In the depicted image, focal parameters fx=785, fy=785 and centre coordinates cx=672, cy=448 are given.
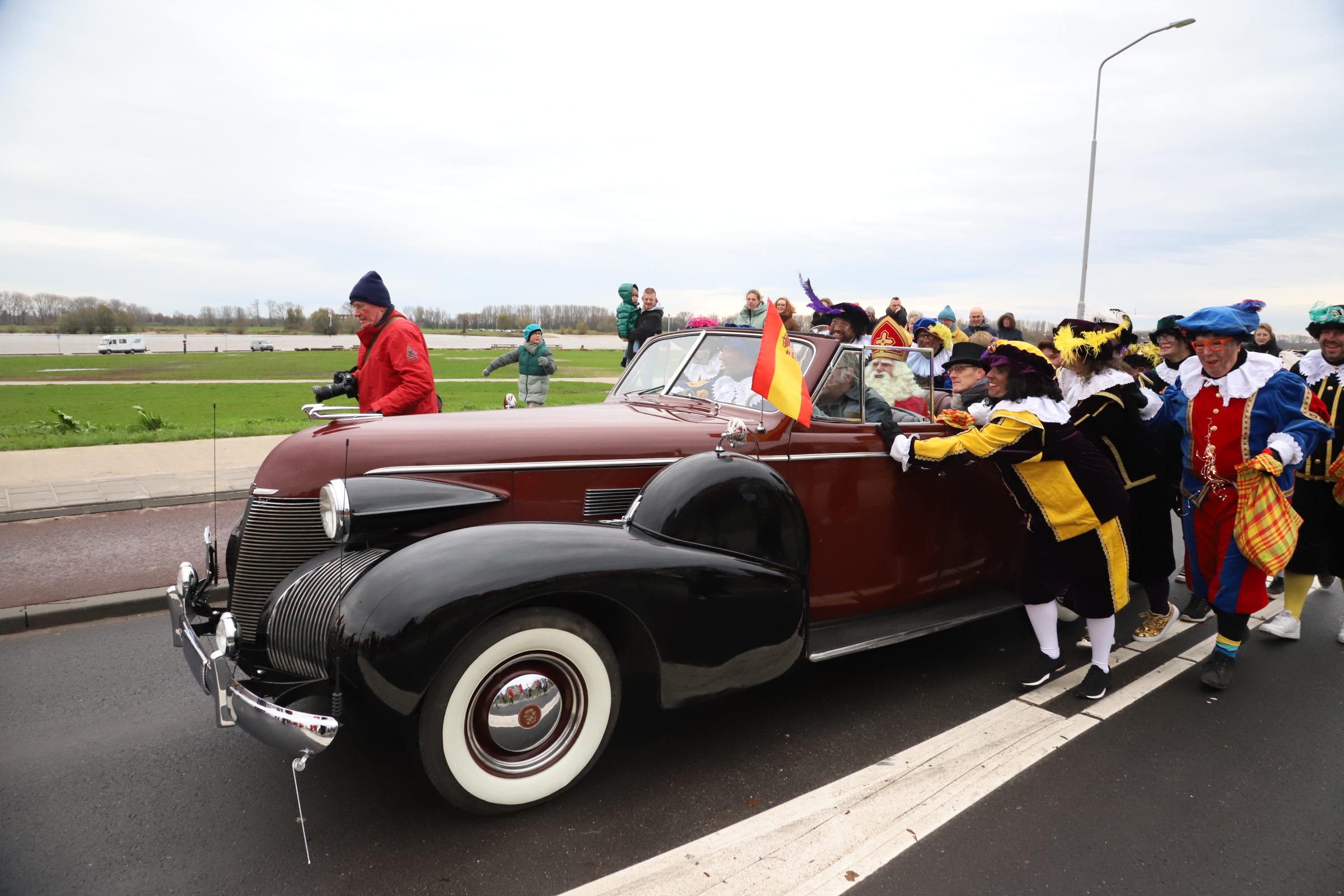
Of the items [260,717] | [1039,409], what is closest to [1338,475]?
[1039,409]

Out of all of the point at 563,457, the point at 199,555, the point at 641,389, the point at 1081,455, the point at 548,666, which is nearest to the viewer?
the point at 548,666

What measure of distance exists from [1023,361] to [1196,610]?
2.78 meters

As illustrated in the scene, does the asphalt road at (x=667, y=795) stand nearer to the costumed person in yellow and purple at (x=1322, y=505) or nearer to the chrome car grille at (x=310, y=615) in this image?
the chrome car grille at (x=310, y=615)

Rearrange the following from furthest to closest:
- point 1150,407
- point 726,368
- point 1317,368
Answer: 1. point 1317,368
2. point 1150,407
3. point 726,368

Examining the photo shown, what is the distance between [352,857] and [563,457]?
1.73 meters

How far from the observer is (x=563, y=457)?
11.7 feet

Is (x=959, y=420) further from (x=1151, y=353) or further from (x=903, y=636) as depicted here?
(x=1151, y=353)

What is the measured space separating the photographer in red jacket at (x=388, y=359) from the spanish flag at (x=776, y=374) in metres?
2.34

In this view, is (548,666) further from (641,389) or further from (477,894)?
(641,389)

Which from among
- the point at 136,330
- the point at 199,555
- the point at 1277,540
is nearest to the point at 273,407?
the point at 199,555

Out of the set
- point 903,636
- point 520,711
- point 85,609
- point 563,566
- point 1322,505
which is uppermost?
point 563,566

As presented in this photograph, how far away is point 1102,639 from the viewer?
4.07 metres

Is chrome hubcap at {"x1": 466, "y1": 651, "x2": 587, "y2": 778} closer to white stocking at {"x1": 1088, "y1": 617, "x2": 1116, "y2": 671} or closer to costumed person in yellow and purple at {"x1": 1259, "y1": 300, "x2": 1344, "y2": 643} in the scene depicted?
white stocking at {"x1": 1088, "y1": 617, "x2": 1116, "y2": 671}

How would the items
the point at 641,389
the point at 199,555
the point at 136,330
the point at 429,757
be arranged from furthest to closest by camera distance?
the point at 136,330
the point at 199,555
the point at 641,389
the point at 429,757
